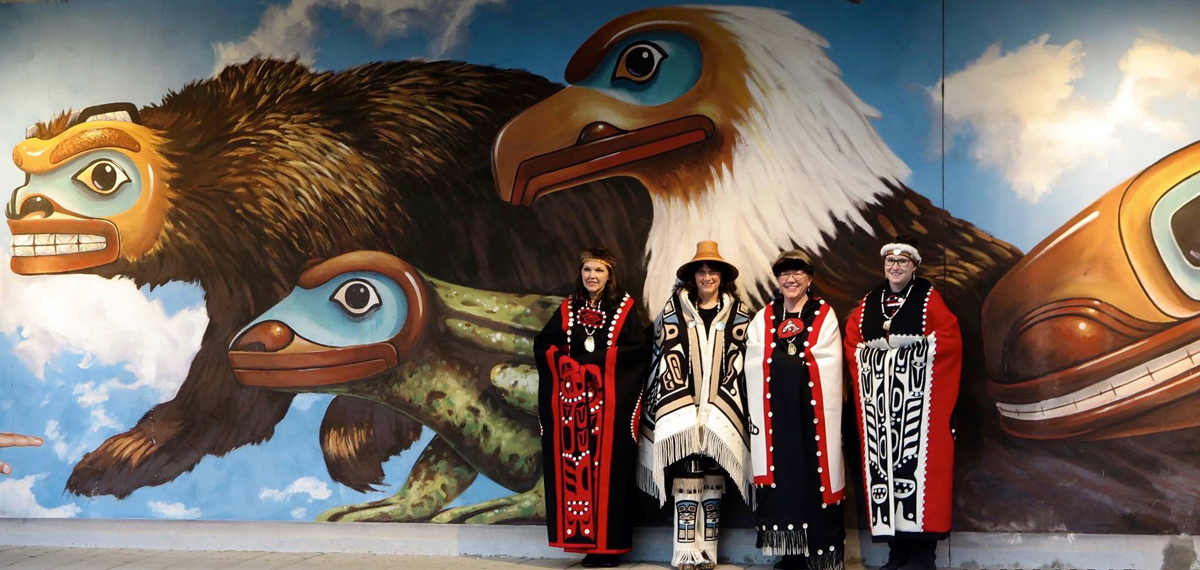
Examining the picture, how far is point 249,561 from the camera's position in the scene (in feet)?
17.8

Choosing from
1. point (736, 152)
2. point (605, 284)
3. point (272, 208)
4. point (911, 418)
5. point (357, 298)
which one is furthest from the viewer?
point (272, 208)

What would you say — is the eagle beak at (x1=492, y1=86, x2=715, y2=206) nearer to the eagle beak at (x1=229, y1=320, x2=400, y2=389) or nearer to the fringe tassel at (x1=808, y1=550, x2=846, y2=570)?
the eagle beak at (x1=229, y1=320, x2=400, y2=389)

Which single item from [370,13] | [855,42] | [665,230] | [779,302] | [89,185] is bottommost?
[779,302]

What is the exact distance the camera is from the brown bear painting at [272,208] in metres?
5.62

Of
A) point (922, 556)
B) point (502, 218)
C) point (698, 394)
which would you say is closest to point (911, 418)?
point (922, 556)

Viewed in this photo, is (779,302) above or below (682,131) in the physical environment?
below

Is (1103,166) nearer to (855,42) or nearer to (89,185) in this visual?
(855,42)

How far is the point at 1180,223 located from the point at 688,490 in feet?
7.84

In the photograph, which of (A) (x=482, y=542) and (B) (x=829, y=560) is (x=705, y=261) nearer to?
(B) (x=829, y=560)

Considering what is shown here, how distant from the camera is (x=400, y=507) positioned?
5621 mm

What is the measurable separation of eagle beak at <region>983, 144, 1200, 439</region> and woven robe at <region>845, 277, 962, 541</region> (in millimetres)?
395

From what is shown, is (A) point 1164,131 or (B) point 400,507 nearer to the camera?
(A) point 1164,131

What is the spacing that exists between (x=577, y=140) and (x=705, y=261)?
3.13 ft

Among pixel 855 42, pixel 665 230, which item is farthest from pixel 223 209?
pixel 855 42
